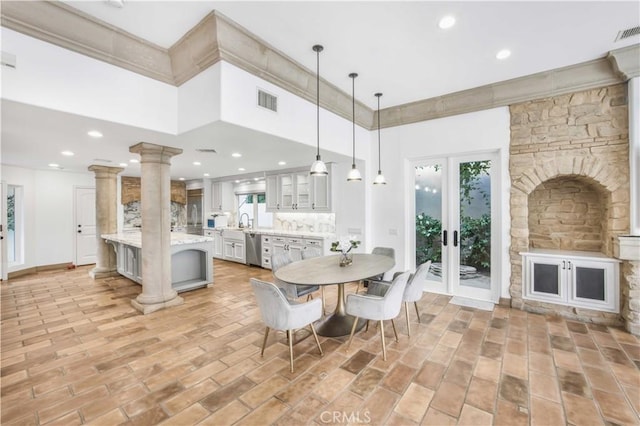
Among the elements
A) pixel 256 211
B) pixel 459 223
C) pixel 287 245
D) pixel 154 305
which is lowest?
pixel 154 305

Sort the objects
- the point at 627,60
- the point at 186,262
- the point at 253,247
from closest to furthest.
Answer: the point at 627,60
the point at 186,262
the point at 253,247

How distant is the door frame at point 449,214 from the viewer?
4.09 m

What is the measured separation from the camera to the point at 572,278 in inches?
139

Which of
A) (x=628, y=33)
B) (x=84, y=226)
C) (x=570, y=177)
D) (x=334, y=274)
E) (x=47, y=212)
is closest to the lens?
(x=628, y=33)

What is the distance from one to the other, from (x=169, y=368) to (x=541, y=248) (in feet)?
16.6

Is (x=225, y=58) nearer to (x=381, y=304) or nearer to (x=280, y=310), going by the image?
(x=280, y=310)

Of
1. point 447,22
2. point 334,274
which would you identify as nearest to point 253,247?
point 334,274

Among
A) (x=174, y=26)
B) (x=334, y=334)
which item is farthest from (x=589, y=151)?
(x=174, y=26)

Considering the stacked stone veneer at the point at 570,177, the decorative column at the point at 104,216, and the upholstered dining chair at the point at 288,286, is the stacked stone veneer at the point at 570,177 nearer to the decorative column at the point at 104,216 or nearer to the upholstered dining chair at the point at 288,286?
the upholstered dining chair at the point at 288,286

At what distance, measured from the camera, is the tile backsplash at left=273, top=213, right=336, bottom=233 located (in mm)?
6244

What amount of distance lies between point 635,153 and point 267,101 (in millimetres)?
4238

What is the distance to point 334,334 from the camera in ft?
10.3

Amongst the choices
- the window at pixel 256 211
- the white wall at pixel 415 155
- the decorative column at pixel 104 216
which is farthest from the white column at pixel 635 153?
the decorative column at pixel 104 216

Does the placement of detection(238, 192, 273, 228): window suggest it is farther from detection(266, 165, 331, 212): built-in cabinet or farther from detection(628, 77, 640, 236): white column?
detection(628, 77, 640, 236): white column
